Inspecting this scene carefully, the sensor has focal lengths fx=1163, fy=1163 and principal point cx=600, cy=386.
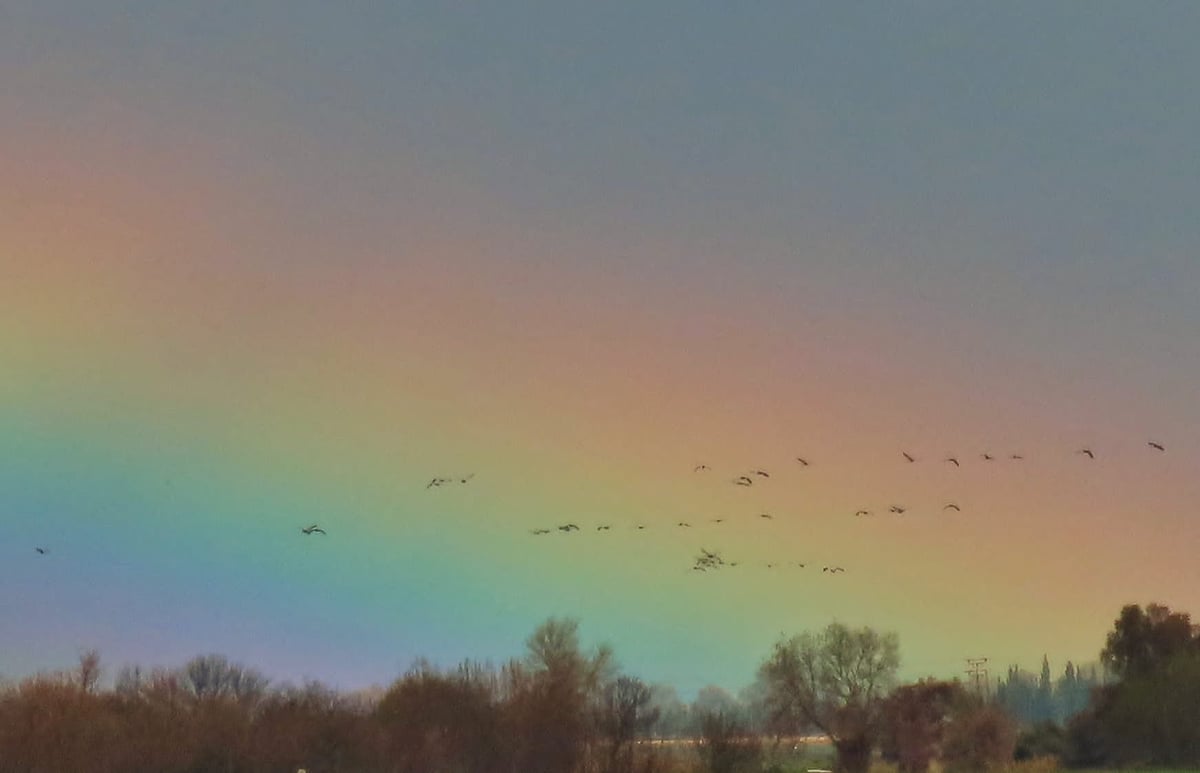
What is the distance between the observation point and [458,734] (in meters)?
56.1

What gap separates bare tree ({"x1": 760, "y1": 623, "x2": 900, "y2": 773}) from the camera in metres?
78.5

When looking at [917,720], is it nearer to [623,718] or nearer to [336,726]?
[623,718]

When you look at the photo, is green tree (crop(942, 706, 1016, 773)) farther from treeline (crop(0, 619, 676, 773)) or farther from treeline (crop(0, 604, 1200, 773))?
treeline (crop(0, 619, 676, 773))

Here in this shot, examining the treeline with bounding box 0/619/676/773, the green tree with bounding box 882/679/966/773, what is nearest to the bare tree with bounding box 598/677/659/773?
the treeline with bounding box 0/619/676/773

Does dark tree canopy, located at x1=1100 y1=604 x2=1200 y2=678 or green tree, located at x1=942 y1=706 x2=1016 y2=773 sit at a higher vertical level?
dark tree canopy, located at x1=1100 y1=604 x2=1200 y2=678

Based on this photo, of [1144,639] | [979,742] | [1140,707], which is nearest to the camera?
[979,742]

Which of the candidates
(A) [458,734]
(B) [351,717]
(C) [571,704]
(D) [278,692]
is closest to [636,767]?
(C) [571,704]

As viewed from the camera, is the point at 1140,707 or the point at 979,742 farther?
the point at 1140,707

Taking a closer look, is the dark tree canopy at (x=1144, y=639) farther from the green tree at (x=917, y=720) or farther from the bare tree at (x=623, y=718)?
the bare tree at (x=623, y=718)

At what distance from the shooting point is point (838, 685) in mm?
84562

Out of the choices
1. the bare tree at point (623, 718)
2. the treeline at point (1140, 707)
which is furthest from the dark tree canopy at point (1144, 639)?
the bare tree at point (623, 718)

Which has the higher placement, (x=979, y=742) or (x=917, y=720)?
(x=917, y=720)

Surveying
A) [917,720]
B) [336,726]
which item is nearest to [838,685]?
[917,720]

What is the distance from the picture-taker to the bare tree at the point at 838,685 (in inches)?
3091
